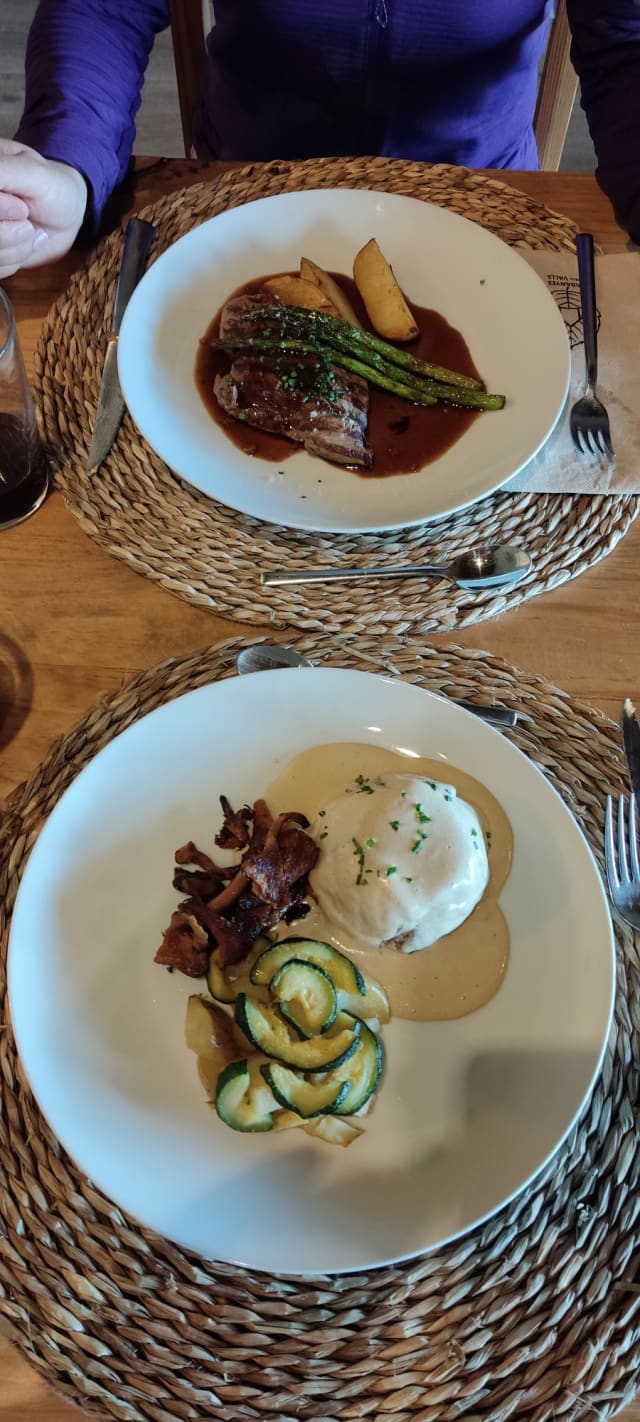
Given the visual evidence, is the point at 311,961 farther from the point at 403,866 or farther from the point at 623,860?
the point at 623,860

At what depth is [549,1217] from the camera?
1.13 m

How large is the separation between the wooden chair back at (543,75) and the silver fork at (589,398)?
1069 millimetres

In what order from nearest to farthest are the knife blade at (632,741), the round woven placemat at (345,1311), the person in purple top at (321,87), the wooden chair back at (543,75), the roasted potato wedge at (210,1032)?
the round woven placemat at (345,1311) → the roasted potato wedge at (210,1032) → the knife blade at (632,741) → the person in purple top at (321,87) → the wooden chair back at (543,75)

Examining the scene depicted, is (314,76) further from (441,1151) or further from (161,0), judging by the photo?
(441,1151)

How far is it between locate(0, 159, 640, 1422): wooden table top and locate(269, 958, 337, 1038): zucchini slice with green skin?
1.88 ft

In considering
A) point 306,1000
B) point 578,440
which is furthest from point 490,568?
point 306,1000

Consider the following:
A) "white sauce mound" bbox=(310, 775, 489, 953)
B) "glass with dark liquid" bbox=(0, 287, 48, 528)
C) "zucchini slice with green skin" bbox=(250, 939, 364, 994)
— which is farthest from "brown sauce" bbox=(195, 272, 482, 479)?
"zucchini slice with green skin" bbox=(250, 939, 364, 994)

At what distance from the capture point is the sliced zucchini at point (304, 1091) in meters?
1.07

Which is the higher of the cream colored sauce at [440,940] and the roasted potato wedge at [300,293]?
the roasted potato wedge at [300,293]

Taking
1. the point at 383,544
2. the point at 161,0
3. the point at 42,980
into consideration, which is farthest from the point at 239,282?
the point at 42,980

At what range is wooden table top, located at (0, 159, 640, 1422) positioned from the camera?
4.86 ft

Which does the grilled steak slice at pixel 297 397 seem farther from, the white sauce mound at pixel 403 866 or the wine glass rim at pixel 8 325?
the white sauce mound at pixel 403 866

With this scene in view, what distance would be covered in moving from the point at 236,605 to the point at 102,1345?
104 cm

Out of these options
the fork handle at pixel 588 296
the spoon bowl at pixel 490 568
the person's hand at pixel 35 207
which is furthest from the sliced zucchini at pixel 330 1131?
the person's hand at pixel 35 207
